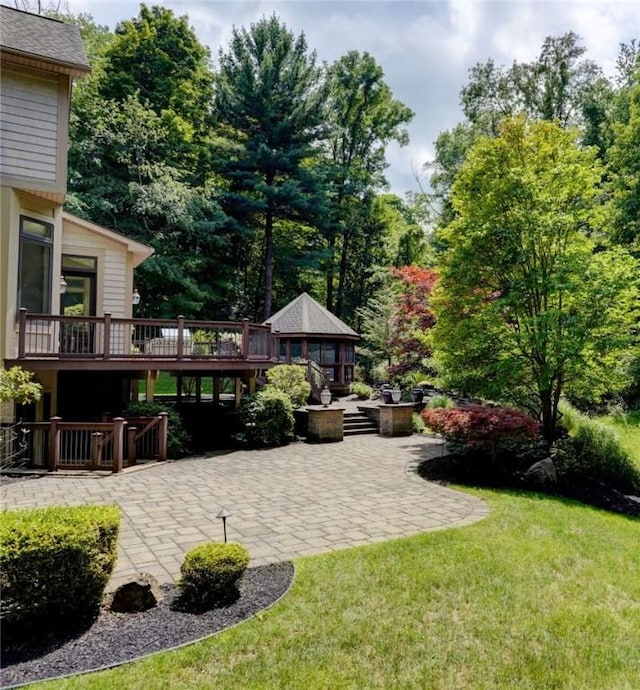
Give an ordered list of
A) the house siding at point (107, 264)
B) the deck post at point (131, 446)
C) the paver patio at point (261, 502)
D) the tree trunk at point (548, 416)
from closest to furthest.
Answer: the paver patio at point (261, 502) → the deck post at point (131, 446) → the tree trunk at point (548, 416) → the house siding at point (107, 264)

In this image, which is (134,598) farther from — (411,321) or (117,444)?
(411,321)

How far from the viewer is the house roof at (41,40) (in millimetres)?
8771

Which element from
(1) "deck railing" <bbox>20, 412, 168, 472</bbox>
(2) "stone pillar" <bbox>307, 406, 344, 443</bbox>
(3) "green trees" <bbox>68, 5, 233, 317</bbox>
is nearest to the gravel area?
(1) "deck railing" <bbox>20, 412, 168, 472</bbox>

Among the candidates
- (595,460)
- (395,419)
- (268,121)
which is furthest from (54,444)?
(268,121)

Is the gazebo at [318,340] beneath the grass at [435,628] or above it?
above

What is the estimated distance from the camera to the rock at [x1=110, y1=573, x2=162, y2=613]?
12.2 ft

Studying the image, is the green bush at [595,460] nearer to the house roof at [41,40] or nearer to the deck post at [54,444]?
the deck post at [54,444]

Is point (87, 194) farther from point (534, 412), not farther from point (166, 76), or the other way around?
point (534, 412)

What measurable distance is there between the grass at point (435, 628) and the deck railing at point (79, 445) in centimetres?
556

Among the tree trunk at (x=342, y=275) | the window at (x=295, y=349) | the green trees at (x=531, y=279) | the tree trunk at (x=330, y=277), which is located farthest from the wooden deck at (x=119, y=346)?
the tree trunk at (x=330, y=277)

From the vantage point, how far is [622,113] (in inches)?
828

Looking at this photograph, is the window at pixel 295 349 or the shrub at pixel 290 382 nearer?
the shrub at pixel 290 382

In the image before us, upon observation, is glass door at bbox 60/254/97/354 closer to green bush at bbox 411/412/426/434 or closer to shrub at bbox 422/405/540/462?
shrub at bbox 422/405/540/462

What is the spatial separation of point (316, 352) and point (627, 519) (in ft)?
42.3
